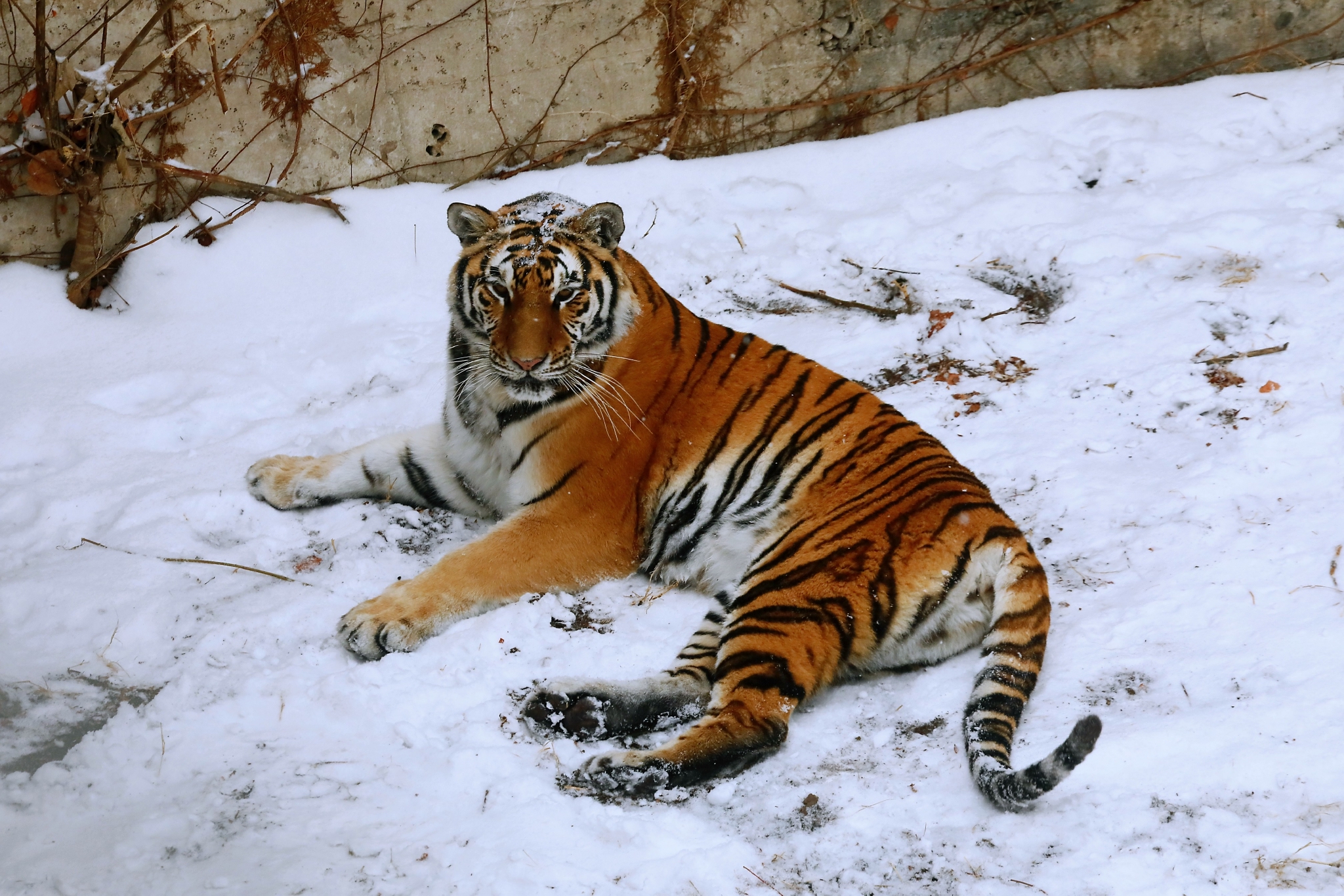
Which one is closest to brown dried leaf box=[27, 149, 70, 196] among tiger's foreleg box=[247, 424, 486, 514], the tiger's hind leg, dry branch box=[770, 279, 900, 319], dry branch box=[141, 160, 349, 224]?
dry branch box=[141, 160, 349, 224]

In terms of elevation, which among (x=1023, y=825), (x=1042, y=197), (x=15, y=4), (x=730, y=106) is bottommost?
(x=1023, y=825)

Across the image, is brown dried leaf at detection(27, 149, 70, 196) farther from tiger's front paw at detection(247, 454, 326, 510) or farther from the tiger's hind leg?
the tiger's hind leg

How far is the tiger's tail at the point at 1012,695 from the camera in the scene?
2174 millimetres

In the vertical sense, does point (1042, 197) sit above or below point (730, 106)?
below

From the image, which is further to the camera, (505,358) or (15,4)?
(15,4)

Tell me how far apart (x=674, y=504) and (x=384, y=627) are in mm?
922

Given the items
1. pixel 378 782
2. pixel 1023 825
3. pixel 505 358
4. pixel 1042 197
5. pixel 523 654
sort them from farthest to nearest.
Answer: pixel 1042 197 → pixel 505 358 → pixel 523 654 → pixel 378 782 → pixel 1023 825

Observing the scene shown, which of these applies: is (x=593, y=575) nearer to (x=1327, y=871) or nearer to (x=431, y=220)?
(x=1327, y=871)

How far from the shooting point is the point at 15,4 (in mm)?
4535

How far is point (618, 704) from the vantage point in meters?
2.73

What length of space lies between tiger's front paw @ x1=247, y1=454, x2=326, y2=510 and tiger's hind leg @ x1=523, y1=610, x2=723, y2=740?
124cm

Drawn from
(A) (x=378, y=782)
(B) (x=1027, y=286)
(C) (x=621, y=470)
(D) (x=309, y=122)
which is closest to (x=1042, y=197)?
(B) (x=1027, y=286)

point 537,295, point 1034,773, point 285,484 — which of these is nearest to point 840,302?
point 537,295

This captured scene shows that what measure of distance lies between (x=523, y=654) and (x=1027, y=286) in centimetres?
278
